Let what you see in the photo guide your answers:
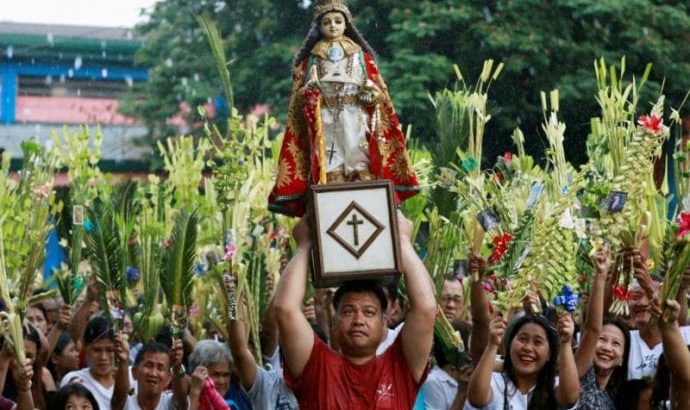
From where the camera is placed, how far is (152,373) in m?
8.09

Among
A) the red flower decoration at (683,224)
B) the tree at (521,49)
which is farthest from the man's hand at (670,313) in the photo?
the tree at (521,49)

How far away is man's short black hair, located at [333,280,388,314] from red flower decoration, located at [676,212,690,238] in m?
1.86

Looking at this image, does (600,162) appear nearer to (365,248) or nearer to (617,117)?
(617,117)

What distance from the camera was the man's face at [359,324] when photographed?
593cm

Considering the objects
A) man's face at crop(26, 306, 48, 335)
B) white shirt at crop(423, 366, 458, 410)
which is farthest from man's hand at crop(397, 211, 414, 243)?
man's face at crop(26, 306, 48, 335)

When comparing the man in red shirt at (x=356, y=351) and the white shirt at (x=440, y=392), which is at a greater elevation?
the man in red shirt at (x=356, y=351)

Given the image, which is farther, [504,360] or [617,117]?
[617,117]

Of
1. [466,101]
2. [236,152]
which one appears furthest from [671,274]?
[236,152]

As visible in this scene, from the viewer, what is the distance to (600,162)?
7.77m

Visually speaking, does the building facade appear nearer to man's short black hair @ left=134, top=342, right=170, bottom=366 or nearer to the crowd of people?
the crowd of people

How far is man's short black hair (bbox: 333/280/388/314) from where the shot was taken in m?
6.02

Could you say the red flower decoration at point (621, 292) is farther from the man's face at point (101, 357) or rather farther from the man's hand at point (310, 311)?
the man's face at point (101, 357)

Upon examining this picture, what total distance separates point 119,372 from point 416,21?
1252 cm

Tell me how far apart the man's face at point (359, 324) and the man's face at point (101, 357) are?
108 inches
